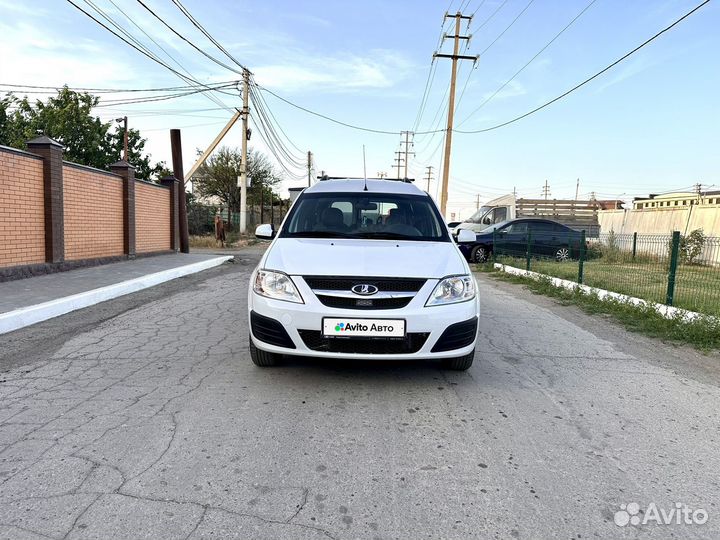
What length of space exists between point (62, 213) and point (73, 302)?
412 centimetres

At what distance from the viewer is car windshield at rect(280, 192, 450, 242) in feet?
15.2

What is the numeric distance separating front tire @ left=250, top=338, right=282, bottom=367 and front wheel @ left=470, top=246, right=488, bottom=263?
1267 cm

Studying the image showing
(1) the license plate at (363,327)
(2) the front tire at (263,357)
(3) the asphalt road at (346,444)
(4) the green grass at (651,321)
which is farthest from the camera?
(4) the green grass at (651,321)

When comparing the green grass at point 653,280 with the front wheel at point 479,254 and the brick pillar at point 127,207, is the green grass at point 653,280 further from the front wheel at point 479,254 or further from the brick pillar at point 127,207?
the brick pillar at point 127,207

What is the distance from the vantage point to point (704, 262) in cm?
914

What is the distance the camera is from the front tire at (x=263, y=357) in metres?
4.06

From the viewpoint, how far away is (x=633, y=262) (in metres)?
9.84

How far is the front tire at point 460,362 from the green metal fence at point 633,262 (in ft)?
14.1

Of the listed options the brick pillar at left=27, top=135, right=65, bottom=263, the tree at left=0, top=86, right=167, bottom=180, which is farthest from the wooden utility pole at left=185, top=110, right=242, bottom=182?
the brick pillar at left=27, top=135, right=65, bottom=263

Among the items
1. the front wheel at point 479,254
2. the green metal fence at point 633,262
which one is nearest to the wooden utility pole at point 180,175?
the front wheel at point 479,254

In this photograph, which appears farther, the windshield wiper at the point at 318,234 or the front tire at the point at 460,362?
the windshield wiper at the point at 318,234

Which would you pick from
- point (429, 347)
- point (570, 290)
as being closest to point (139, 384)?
point (429, 347)

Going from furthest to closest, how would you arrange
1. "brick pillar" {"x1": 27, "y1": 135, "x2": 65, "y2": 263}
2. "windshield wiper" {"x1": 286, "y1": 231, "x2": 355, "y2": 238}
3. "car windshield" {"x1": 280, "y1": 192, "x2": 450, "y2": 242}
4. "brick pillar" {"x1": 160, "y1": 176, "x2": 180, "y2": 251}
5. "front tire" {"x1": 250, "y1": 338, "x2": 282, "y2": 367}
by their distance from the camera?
"brick pillar" {"x1": 160, "y1": 176, "x2": 180, "y2": 251} → "brick pillar" {"x1": 27, "y1": 135, "x2": 65, "y2": 263} → "car windshield" {"x1": 280, "y1": 192, "x2": 450, "y2": 242} → "windshield wiper" {"x1": 286, "y1": 231, "x2": 355, "y2": 238} → "front tire" {"x1": 250, "y1": 338, "x2": 282, "y2": 367}

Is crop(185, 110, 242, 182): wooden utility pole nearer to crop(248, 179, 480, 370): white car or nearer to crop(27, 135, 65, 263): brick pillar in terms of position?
crop(27, 135, 65, 263): brick pillar
